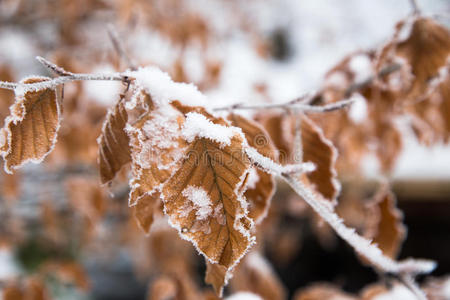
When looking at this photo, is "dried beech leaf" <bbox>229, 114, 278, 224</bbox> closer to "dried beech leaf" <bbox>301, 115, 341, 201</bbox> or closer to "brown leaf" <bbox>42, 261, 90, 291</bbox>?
"dried beech leaf" <bbox>301, 115, 341, 201</bbox>

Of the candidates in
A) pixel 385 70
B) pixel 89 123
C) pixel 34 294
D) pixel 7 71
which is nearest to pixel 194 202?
pixel 385 70

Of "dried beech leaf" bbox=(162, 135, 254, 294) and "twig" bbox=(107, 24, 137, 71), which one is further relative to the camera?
"twig" bbox=(107, 24, 137, 71)

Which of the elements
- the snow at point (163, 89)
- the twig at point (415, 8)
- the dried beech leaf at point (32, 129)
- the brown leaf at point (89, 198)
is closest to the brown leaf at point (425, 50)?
the twig at point (415, 8)

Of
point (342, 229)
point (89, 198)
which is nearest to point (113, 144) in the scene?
point (342, 229)

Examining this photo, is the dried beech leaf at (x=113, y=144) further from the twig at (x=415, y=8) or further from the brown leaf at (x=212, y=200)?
the twig at (x=415, y=8)

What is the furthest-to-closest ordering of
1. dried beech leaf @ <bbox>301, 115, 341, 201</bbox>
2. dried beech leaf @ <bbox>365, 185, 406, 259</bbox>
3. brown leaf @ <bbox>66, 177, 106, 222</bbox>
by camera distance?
brown leaf @ <bbox>66, 177, 106, 222</bbox>, dried beech leaf @ <bbox>365, 185, 406, 259</bbox>, dried beech leaf @ <bbox>301, 115, 341, 201</bbox>

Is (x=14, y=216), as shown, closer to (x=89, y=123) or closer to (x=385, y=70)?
(x=89, y=123)

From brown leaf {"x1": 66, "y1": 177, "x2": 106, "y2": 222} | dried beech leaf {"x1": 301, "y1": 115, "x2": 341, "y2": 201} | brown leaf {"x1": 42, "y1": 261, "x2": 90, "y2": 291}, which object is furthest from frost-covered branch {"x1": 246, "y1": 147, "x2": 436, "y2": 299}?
brown leaf {"x1": 42, "y1": 261, "x2": 90, "y2": 291}
